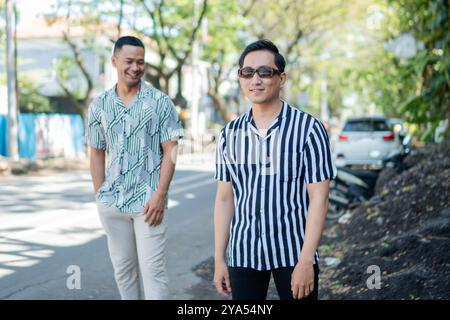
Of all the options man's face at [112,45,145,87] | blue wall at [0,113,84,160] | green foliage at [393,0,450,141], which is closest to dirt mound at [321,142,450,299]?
green foliage at [393,0,450,141]

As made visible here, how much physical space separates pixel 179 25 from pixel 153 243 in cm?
2485

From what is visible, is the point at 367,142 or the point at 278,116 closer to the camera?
the point at 278,116

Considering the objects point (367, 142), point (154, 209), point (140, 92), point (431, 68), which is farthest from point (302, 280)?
point (367, 142)

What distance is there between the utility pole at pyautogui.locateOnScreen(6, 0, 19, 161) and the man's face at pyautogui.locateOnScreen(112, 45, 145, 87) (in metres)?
14.8

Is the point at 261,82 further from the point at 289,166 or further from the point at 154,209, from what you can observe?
the point at 154,209

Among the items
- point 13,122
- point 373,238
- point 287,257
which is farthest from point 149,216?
point 13,122

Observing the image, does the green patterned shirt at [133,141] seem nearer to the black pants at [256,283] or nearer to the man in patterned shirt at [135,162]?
the man in patterned shirt at [135,162]

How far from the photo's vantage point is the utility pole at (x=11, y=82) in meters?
17.7

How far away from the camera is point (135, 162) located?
4.07 m

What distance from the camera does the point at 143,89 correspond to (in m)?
4.18

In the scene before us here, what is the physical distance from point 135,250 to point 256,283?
1.40 m

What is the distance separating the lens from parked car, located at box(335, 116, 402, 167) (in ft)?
56.8
